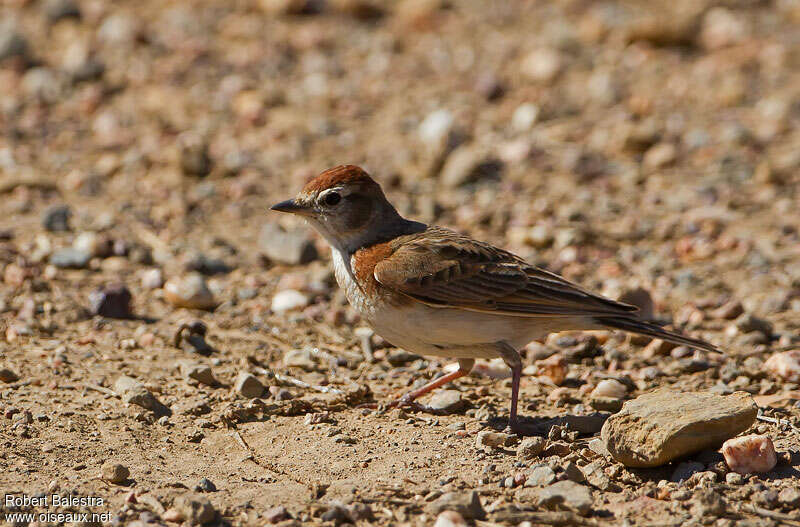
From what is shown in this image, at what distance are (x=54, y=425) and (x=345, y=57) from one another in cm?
788

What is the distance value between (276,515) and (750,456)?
2332 millimetres

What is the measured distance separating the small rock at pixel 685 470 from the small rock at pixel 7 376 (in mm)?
3829

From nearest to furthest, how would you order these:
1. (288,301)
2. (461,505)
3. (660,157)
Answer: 1. (461,505)
2. (288,301)
3. (660,157)

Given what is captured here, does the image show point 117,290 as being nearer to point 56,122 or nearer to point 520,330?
point 520,330

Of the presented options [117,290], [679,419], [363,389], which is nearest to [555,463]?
[679,419]

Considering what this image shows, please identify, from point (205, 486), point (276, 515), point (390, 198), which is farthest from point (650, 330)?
point (390, 198)

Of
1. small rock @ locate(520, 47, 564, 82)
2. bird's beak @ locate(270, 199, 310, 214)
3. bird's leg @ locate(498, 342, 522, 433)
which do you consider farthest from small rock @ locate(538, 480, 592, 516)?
small rock @ locate(520, 47, 564, 82)

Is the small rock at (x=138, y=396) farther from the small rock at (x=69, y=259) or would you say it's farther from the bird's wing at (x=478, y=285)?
the small rock at (x=69, y=259)

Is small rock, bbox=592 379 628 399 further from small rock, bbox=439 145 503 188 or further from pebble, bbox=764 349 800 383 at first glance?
small rock, bbox=439 145 503 188

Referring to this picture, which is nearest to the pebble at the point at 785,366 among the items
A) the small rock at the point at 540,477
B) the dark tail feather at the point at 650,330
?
the dark tail feather at the point at 650,330

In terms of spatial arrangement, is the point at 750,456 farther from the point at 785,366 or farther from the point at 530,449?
the point at 785,366

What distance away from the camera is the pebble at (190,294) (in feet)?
25.1

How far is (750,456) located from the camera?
16.7 feet

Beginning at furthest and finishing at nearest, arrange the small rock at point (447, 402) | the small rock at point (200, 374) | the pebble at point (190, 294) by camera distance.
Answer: the pebble at point (190, 294)
the small rock at point (200, 374)
the small rock at point (447, 402)
